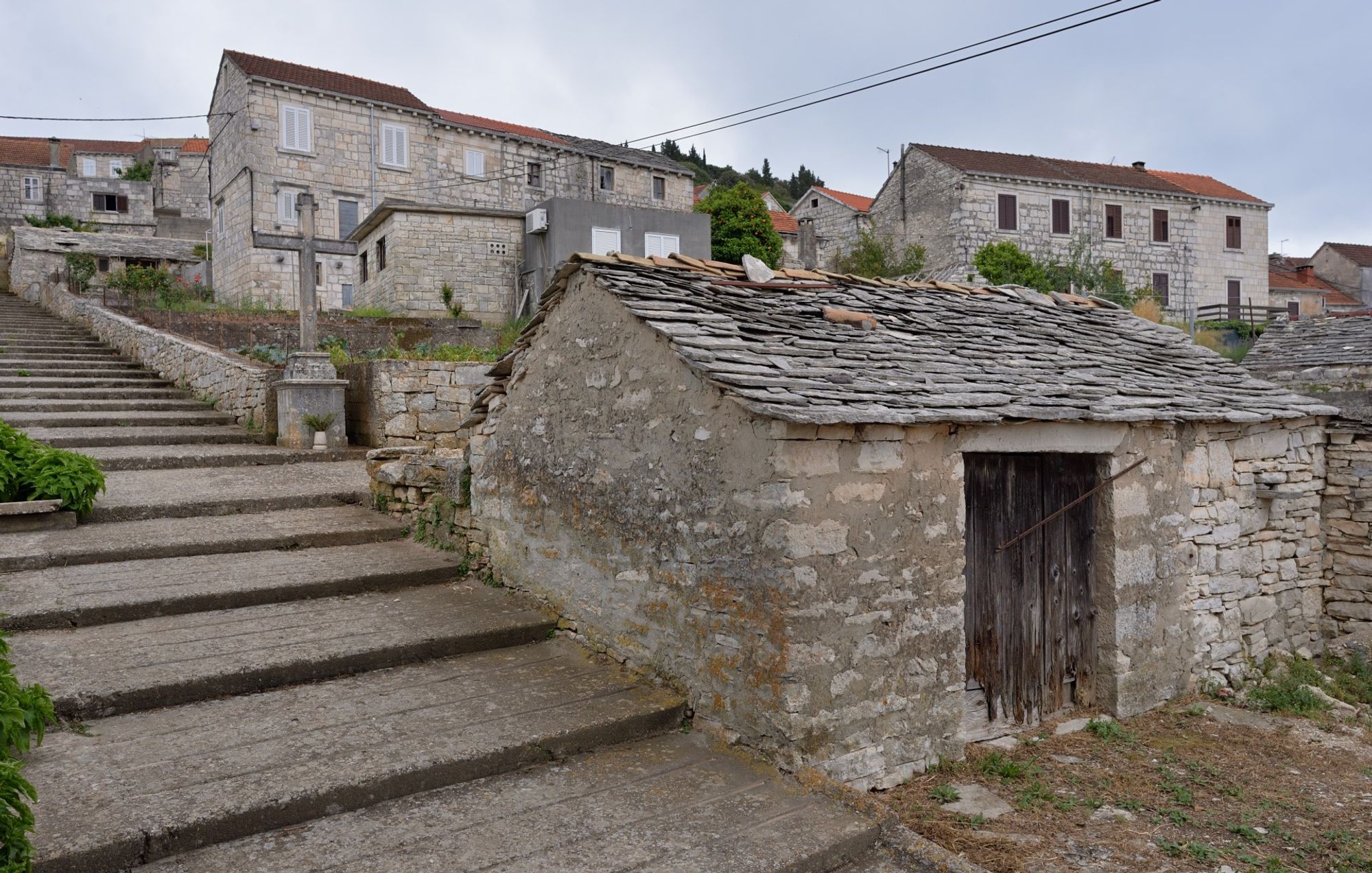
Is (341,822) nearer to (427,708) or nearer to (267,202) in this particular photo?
(427,708)

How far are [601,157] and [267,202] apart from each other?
11234 mm

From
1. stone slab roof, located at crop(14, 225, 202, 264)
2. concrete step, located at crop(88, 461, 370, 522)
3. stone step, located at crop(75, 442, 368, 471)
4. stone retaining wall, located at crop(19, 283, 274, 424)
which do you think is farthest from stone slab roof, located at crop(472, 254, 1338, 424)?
stone slab roof, located at crop(14, 225, 202, 264)

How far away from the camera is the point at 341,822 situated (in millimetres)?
3443

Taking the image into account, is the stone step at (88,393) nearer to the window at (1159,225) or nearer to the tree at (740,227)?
the tree at (740,227)

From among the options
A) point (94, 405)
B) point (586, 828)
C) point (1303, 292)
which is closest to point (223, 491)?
point (94, 405)

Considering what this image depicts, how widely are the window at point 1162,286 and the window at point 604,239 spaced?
761 inches

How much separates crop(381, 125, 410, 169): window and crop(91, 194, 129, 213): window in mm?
21510

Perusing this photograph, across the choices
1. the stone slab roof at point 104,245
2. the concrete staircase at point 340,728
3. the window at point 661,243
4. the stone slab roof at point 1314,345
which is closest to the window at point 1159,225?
the window at point 661,243

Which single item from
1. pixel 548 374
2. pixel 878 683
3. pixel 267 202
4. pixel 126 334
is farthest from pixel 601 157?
pixel 878 683

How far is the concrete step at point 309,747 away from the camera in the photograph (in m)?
3.18

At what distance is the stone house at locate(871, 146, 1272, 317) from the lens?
28.1 meters

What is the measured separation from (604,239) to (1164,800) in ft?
69.4

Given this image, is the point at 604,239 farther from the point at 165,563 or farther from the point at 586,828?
the point at 586,828

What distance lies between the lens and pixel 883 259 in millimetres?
28453
